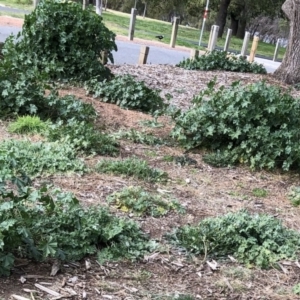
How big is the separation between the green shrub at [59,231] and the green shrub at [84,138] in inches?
68.6

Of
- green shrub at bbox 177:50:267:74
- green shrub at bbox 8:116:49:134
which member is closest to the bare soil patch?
green shrub at bbox 8:116:49:134

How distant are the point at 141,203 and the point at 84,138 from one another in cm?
163

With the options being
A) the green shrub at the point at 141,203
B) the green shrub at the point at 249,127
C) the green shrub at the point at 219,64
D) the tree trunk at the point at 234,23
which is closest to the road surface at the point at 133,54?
the green shrub at the point at 219,64

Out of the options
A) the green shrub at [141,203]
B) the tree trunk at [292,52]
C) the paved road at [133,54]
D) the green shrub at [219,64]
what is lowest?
the green shrub at [141,203]

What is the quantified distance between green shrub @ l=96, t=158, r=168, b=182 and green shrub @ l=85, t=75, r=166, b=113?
256 cm

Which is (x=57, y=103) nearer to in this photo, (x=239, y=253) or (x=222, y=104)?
(x=222, y=104)

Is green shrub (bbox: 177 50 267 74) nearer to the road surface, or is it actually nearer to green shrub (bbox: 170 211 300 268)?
the road surface

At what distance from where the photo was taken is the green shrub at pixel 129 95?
8.14m

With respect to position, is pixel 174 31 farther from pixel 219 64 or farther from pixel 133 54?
pixel 219 64

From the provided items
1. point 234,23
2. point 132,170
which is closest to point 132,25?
point 132,170

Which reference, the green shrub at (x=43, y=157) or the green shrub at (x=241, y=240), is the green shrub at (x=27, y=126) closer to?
the green shrub at (x=43, y=157)

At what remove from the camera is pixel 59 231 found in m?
3.72

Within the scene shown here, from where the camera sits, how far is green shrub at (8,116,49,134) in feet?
20.7

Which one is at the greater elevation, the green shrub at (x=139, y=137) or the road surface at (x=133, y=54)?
the road surface at (x=133, y=54)
